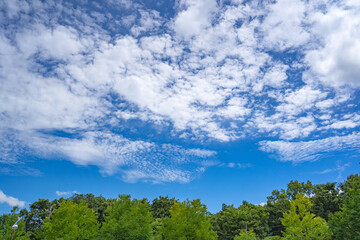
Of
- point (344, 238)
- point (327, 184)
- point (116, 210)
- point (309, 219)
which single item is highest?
point (327, 184)

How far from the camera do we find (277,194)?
63.5 m

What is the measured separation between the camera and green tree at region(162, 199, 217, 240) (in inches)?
1227

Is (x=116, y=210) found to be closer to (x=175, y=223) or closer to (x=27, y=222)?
(x=175, y=223)

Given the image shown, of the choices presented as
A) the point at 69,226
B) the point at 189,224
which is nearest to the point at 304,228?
the point at 189,224

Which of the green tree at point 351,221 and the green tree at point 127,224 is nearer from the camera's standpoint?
the green tree at point 127,224

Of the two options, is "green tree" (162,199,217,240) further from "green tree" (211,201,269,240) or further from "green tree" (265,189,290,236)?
"green tree" (265,189,290,236)

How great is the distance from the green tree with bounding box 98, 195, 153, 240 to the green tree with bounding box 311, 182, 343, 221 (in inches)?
1634

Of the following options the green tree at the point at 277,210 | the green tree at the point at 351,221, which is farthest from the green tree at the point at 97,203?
the green tree at the point at 351,221

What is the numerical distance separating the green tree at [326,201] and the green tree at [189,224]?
33450mm

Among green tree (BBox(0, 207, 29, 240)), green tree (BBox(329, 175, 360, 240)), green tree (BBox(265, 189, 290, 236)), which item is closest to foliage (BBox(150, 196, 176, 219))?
green tree (BBox(265, 189, 290, 236))

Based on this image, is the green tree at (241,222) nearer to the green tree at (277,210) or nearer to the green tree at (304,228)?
the green tree at (277,210)

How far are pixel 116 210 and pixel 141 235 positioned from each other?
5.07m

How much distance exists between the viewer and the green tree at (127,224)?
2916 centimetres

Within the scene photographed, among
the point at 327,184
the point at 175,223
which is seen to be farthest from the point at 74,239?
the point at 327,184
